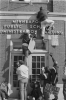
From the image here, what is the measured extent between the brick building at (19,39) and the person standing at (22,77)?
109 cm

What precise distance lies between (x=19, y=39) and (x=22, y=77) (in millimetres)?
2134

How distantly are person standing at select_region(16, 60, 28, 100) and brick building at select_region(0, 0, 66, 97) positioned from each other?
109 centimetres

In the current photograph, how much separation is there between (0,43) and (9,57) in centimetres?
79

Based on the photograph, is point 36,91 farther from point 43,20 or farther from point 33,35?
point 43,20

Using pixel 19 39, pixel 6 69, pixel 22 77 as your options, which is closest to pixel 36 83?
pixel 22 77

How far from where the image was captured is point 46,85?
9219 millimetres

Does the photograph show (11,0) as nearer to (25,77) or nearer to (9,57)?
(9,57)

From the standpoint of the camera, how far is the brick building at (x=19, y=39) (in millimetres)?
10461

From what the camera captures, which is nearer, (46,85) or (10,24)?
(46,85)

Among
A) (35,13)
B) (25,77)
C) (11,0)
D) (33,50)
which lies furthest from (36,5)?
(25,77)

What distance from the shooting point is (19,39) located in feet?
34.8

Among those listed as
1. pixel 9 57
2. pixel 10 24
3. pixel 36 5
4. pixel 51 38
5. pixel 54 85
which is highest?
pixel 36 5

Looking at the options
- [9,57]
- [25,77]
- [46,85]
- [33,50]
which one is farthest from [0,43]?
[46,85]

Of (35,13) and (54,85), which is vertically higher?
(35,13)
